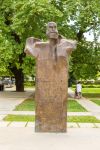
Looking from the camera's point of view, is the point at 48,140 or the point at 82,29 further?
the point at 82,29

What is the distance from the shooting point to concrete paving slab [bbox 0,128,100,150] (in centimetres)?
1036

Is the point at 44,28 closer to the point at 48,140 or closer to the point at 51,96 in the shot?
the point at 51,96

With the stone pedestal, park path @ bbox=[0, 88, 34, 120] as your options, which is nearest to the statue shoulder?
the stone pedestal

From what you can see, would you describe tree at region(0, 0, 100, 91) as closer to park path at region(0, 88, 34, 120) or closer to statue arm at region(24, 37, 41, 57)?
park path at region(0, 88, 34, 120)

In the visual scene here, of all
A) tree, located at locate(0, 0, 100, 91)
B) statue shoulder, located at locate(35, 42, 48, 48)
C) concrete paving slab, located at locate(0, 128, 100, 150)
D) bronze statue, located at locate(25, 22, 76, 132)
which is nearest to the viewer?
concrete paving slab, located at locate(0, 128, 100, 150)

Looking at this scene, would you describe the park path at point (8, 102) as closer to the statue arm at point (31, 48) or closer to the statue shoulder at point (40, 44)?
the statue arm at point (31, 48)

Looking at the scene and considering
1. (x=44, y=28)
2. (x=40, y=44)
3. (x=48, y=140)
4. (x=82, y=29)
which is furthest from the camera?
(x=82, y=29)

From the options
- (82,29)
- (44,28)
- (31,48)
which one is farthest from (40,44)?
(82,29)

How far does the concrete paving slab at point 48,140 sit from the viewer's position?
1036cm

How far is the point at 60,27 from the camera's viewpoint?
3456 centimetres

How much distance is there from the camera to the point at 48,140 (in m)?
11.2

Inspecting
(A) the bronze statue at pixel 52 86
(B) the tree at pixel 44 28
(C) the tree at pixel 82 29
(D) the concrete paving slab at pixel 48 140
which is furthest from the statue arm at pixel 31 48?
(C) the tree at pixel 82 29

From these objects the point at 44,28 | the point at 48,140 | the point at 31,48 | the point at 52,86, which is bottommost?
the point at 48,140

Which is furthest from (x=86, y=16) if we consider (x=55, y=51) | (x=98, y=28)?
(x=55, y=51)
